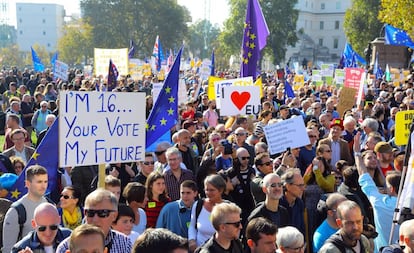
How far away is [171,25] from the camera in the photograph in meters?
77.3

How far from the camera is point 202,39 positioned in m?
126

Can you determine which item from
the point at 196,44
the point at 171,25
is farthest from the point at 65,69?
the point at 196,44

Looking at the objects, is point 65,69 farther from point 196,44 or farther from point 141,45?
point 196,44

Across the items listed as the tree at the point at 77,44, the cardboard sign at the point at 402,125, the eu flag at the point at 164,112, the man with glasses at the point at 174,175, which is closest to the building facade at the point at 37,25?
the tree at the point at 77,44

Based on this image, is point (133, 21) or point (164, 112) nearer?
point (164, 112)

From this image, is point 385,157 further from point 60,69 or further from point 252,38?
point 60,69

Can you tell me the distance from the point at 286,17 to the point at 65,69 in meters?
57.4

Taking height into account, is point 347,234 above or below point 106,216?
below

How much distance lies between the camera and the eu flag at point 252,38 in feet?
42.5

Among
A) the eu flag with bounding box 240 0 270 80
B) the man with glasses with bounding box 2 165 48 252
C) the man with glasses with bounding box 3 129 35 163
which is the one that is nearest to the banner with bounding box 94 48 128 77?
the eu flag with bounding box 240 0 270 80

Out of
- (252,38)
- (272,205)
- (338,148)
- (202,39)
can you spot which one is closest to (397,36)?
(252,38)

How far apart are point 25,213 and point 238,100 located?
6791 millimetres

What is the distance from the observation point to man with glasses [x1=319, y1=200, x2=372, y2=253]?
15.4 feet

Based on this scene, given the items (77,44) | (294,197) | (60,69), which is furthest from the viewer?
(77,44)
